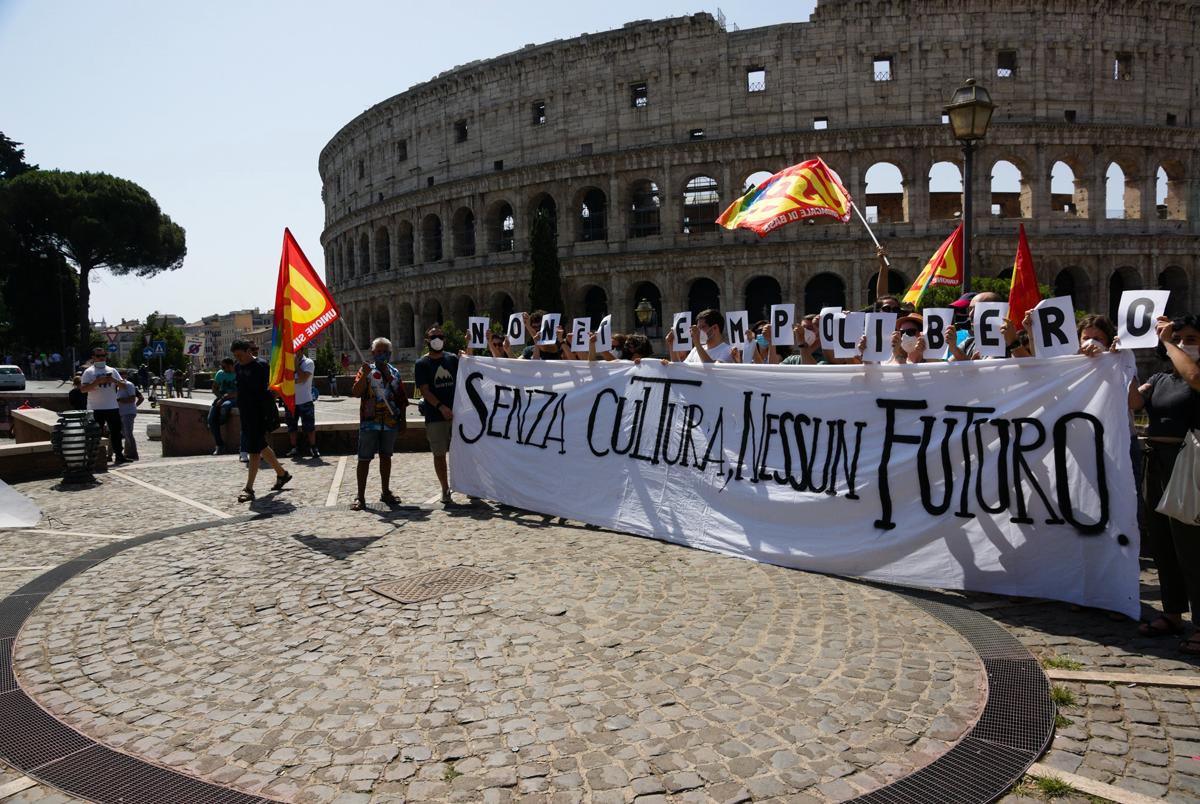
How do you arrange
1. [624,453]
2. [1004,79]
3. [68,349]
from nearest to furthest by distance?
[624,453]
[1004,79]
[68,349]

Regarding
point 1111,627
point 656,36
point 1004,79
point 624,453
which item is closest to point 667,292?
point 656,36

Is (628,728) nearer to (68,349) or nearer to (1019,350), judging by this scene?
(1019,350)

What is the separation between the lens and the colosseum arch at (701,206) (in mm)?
43438

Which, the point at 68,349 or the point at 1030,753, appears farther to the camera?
the point at 68,349

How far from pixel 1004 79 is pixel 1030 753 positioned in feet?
142

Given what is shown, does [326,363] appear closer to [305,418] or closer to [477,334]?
[305,418]

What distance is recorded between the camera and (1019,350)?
264 inches

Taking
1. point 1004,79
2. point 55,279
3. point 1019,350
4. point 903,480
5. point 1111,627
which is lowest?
point 1111,627

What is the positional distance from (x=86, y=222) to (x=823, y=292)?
59106 millimetres

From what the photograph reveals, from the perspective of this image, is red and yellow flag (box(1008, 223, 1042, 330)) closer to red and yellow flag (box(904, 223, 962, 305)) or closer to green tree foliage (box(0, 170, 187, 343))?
red and yellow flag (box(904, 223, 962, 305))

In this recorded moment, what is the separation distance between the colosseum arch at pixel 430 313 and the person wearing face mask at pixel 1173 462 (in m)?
47.0

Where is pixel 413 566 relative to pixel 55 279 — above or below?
below

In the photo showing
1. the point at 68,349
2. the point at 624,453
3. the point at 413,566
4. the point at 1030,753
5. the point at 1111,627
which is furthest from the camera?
Answer: the point at 68,349

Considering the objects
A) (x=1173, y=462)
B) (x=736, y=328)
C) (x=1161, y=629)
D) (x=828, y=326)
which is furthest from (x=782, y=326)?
(x=1161, y=629)
